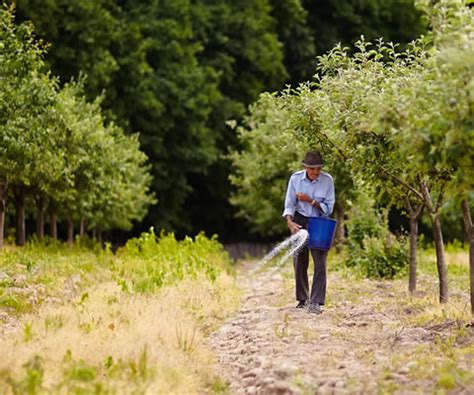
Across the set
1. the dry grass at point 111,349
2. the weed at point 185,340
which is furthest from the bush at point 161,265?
the weed at point 185,340

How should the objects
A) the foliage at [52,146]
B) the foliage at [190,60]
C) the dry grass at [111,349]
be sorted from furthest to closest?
the foliage at [190,60]
the foliage at [52,146]
the dry grass at [111,349]

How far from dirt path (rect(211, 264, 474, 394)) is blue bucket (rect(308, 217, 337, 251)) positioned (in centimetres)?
95

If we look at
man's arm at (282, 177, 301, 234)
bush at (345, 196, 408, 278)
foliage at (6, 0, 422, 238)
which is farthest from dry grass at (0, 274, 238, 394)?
foliage at (6, 0, 422, 238)

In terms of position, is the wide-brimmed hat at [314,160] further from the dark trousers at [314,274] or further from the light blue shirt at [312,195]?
the dark trousers at [314,274]

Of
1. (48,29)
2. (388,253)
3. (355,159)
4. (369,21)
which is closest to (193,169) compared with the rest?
(48,29)

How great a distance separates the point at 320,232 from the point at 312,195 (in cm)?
77

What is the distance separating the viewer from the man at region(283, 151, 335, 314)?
12289mm

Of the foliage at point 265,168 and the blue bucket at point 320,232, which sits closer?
the blue bucket at point 320,232

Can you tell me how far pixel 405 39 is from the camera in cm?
4547

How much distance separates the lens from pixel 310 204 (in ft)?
40.6

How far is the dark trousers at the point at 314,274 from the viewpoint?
12108 mm

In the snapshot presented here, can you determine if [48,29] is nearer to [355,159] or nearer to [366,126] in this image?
[355,159]

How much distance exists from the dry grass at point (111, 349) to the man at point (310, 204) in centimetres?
144

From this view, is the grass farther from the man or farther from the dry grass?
the man
